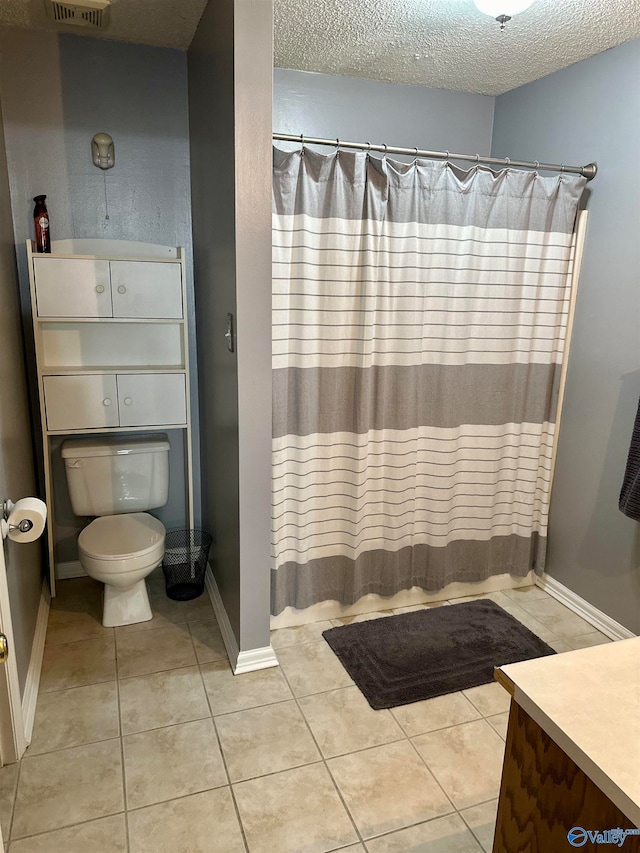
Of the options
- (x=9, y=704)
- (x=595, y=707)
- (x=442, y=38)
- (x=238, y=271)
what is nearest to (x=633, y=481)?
(x=595, y=707)

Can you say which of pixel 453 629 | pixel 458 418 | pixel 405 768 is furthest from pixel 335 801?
pixel 458 418

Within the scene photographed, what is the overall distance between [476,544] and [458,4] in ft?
7.23

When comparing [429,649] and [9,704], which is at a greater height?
[9,704]

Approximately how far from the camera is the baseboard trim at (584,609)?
254cm

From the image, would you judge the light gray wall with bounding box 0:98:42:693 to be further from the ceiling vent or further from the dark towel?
the dark towel

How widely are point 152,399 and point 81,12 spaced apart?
152cm

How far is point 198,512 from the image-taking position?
309 cm

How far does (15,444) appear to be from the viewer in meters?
2.14

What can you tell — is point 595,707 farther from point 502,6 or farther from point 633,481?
point 502,6

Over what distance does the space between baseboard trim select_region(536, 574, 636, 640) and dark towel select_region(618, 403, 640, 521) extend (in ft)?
1.81

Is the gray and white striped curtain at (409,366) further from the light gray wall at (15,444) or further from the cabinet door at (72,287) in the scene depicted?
the light gray wall at (15,444)

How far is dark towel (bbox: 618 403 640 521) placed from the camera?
2277 millimetres

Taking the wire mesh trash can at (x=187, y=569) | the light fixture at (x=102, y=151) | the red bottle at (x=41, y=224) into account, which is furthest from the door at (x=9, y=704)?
the light fixture at (x=102, y=151)

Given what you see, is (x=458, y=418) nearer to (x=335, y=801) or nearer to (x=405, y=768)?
(x=405, y=768)
